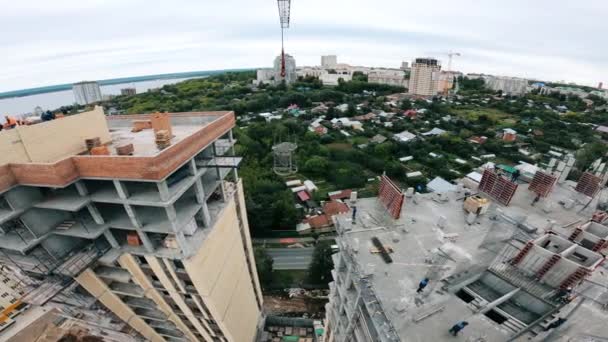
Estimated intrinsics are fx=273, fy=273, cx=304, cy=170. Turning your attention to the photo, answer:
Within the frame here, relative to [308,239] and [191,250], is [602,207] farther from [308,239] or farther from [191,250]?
[308,239]

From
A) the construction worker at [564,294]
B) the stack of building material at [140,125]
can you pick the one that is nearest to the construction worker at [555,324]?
the construction worker at [564,294]

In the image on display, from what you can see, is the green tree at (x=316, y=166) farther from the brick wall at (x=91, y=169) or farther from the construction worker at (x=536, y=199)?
the brick wall at (x=91, y=169)

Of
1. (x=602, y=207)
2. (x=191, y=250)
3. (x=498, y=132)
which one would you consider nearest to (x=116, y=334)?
(x=191, y=250)

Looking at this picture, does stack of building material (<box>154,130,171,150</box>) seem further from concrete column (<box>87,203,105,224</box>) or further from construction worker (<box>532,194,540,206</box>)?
construction worker (<box>532,194,540,206</box>)

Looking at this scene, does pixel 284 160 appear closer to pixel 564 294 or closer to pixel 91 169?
pixel 91 169

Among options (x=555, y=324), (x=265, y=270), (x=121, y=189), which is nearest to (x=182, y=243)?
(x=121, y=189)

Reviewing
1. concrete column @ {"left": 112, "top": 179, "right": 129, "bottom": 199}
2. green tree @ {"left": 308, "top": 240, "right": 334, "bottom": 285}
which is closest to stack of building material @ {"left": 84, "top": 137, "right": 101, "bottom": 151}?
concrete column @ {"left": 112, "top": 179, "right": 129, "bottom": 199}

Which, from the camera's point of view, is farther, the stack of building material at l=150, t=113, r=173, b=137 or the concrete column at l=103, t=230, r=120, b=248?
the stack of building material at l=150, t=113, r=173, b=137
